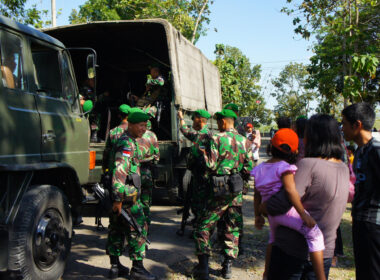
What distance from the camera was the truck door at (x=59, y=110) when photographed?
11.5 feet

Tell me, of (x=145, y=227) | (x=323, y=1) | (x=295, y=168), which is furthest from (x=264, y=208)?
(x=323, y=1)

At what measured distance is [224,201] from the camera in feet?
12.7

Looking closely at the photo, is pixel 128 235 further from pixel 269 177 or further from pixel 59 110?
pixel 269 177

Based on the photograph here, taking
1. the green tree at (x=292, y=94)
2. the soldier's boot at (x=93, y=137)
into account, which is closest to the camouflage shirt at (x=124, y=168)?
the soldier's boot at (x=93, y=137)

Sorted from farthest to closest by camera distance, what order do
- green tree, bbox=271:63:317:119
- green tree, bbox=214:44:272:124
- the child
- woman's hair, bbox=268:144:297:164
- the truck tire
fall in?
1. green tree, bbox=271:63:317:119
2. green tree, bbox=214:44:272:124
3. the truck tire
4. woman's hair, bbox=268:144:297:164
5. the child

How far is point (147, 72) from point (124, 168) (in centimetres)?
571

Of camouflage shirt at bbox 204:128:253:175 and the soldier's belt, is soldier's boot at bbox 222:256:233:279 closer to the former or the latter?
the soldier's belt

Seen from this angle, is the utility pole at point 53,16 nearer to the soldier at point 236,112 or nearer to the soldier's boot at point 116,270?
the soldier at point 236,112

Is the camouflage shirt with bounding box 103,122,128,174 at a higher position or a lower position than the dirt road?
higher

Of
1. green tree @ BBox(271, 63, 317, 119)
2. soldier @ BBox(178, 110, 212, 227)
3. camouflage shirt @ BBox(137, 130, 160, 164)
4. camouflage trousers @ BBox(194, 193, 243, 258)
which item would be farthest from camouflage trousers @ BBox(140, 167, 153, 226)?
green tree @ BBox(271, 63, 317, 119)

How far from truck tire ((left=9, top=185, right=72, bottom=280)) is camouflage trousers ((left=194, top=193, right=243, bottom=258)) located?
1.36 metres

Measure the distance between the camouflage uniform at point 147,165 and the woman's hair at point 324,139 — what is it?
88.9 inches

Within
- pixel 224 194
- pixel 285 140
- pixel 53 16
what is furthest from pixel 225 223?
pixel 53 16

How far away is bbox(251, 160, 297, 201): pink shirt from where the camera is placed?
2.41m
